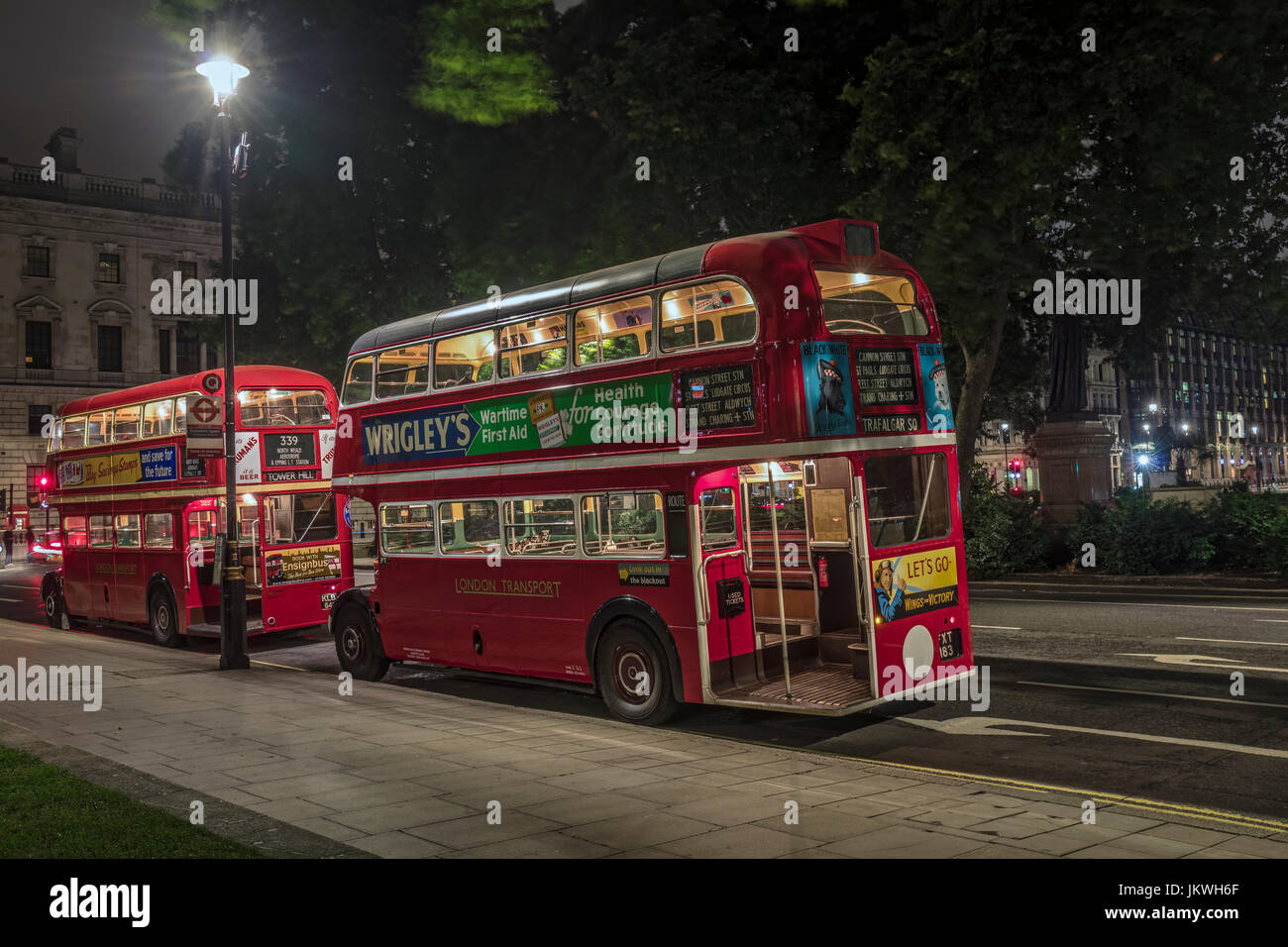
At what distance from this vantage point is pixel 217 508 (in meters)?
19.0

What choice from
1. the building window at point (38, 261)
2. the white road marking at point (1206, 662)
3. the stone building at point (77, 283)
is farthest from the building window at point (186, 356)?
the white road marking at point (1206, 662)

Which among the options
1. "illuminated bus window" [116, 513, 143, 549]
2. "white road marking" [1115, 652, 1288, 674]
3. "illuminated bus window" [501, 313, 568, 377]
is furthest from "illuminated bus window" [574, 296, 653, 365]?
"illuminated bus window" [116, 513, 143, 549]

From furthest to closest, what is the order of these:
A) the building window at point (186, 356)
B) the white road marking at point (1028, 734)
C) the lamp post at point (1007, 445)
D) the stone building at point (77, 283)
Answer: the building window at point (186, 356)
the stone building at point (77, 283)
the lamp post at point (1007, 445)
the white road marking at point (1028, 734)

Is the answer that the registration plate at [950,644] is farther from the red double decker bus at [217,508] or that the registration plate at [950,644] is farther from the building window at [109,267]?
the building window at [109,267]

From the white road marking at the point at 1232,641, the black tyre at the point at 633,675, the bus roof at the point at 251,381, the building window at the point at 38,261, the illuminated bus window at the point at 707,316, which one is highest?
the building window at the point at 38,261

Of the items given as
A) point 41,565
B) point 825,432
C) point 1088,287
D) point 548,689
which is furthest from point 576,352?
point 41,565

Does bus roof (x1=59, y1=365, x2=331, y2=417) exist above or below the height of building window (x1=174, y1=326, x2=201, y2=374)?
below

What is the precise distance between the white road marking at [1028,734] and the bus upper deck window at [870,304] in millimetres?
3807

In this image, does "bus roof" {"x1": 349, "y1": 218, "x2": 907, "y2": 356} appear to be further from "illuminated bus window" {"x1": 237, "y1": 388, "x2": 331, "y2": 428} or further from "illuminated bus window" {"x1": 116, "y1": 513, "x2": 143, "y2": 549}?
"illuminated bus window" {"x1": 116, "y1": 513, "x2": 143, "y2": 549}

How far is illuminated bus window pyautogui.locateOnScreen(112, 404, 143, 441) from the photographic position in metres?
21.0

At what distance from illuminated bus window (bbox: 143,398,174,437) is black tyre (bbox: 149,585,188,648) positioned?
9.20ft

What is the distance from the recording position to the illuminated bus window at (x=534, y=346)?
40.3 ft

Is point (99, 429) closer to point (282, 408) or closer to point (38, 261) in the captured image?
point (282, 408)

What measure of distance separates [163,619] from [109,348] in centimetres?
5262
